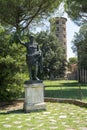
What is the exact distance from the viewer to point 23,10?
22.5 metres

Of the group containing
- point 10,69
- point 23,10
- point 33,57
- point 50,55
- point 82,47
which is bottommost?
point 10,69

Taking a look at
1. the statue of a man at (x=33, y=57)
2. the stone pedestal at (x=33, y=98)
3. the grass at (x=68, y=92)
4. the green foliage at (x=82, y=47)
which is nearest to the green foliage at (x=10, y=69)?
the statue of a man at (x=33, y=57)

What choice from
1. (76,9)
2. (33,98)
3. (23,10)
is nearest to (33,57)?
(33,98)

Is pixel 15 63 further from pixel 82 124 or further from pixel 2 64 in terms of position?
pixel 82 124

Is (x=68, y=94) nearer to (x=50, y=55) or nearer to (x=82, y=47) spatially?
(x=82, y=47)

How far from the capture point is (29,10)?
22703mm

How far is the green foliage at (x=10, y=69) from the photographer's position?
572 inches

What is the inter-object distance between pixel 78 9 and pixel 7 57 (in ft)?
48.3

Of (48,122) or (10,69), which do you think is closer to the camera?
(48,122)

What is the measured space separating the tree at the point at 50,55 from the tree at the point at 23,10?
2692 centimetres

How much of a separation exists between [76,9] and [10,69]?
48.1 feet

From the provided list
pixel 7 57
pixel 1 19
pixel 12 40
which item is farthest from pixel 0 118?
A: pixel 1 19

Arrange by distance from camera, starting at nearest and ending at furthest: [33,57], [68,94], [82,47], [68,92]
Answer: [33,57]
[68,94]
[68,92]
[82,47]

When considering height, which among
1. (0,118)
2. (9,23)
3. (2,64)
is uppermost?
(9,23)
